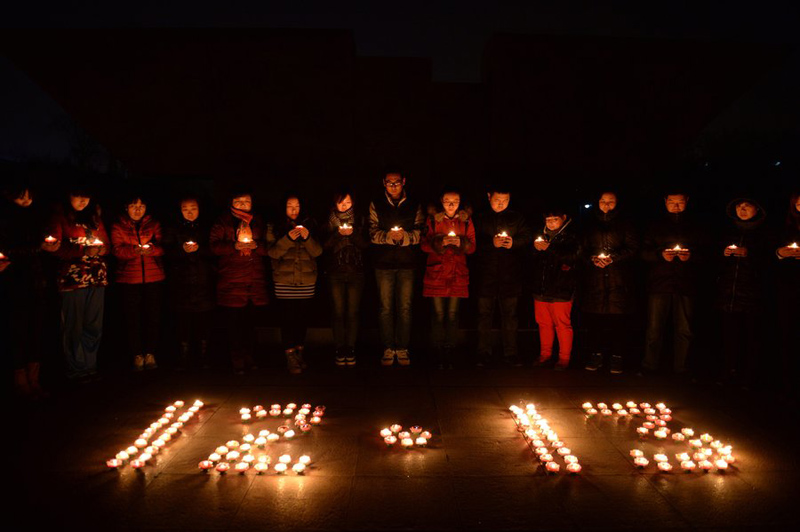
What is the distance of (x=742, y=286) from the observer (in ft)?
16.5

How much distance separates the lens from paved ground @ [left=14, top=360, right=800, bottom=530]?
9.24 feet

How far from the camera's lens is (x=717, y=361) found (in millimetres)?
6062

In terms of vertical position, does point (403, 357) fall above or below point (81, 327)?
below

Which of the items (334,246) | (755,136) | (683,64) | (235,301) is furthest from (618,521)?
(755,136)

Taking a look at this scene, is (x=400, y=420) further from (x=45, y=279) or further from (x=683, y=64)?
(x=683, y=64)

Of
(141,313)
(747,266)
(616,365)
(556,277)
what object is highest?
(747,266)

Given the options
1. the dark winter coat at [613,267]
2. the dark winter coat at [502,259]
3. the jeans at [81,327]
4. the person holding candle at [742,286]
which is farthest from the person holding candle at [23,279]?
the person holding candle at [742,286]

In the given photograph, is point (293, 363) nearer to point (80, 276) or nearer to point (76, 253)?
point (80, 276)

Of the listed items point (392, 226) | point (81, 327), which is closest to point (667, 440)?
point (392, 226)

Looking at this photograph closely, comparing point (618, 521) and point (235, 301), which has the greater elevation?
point (235, 301)

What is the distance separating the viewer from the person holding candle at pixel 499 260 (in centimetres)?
571

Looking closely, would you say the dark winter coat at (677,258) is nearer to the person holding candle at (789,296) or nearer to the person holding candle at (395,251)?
the person holding candle at (789,296)

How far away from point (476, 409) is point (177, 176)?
5.51m

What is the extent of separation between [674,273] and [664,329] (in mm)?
667
